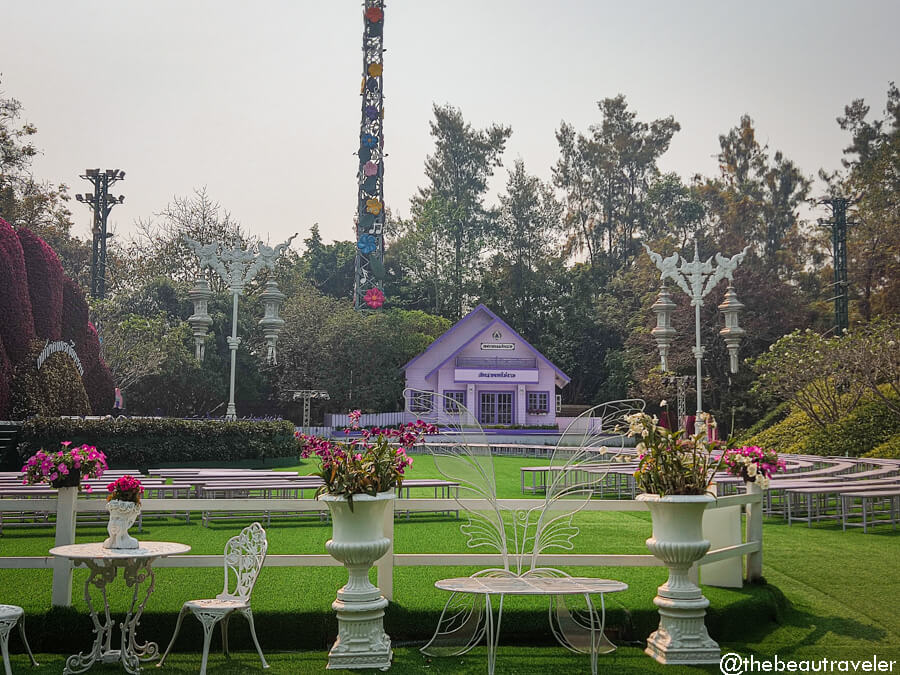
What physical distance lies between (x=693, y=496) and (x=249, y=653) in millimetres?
3489

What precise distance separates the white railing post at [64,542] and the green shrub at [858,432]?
22209mm

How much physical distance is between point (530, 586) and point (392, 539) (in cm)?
112

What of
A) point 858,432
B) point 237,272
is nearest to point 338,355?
point 237,272

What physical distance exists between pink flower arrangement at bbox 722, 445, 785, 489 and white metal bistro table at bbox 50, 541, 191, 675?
180 inches

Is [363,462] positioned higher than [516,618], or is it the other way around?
[363,462]

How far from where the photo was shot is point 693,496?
236 inches

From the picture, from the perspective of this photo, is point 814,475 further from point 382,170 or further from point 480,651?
point 382,170

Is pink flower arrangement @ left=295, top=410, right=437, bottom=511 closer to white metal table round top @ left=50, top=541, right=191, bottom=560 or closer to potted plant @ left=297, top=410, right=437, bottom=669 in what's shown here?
potted plant @ left=297, top=410, right=437, bottom=669

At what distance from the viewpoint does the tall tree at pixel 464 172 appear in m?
56.1

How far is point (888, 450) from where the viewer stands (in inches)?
872

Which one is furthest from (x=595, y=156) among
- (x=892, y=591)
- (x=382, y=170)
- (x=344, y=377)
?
(x=892, y=591)

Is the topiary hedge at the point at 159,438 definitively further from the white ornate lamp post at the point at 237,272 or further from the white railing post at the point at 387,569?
the white railing post at the point at 387,569

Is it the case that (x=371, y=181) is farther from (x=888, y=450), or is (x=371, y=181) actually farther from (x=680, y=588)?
(x=680, y=588)

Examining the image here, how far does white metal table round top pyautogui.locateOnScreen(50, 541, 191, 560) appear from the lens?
5.48 metres
